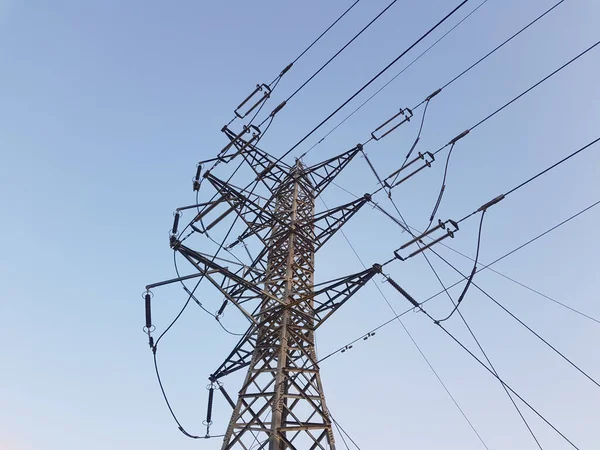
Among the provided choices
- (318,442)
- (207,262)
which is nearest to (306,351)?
(318,442)

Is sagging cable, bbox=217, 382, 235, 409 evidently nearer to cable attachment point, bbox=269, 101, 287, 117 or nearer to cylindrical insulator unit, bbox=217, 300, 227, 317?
cylindrical insulator unit, bbox=217, 300, 227, 317

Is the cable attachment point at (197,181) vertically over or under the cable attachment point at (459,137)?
over

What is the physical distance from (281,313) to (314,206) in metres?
4.62

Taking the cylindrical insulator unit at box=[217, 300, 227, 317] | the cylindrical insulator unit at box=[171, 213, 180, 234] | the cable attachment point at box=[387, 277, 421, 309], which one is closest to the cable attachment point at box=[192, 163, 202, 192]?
the cylindrical insulator unit at box=[171, 213, 180, 234]

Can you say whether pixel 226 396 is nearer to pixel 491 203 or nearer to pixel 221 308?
pixel 221 308

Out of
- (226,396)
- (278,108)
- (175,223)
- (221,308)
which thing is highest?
(278,108)

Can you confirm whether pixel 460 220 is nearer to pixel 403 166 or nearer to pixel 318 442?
pixel 403 166

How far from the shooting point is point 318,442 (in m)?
8.19

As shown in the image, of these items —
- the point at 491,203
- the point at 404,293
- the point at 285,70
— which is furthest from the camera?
the point at 285,70

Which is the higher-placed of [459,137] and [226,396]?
[459,137]

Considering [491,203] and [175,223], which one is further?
[175,223]

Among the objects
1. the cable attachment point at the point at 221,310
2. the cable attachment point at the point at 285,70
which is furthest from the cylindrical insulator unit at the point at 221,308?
the cable attachment point at the point at 285,70

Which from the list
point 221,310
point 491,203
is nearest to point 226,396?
point 221,310

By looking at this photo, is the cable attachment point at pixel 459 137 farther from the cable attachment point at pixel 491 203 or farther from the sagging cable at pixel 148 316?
the sagging cable at pixel 148 316
